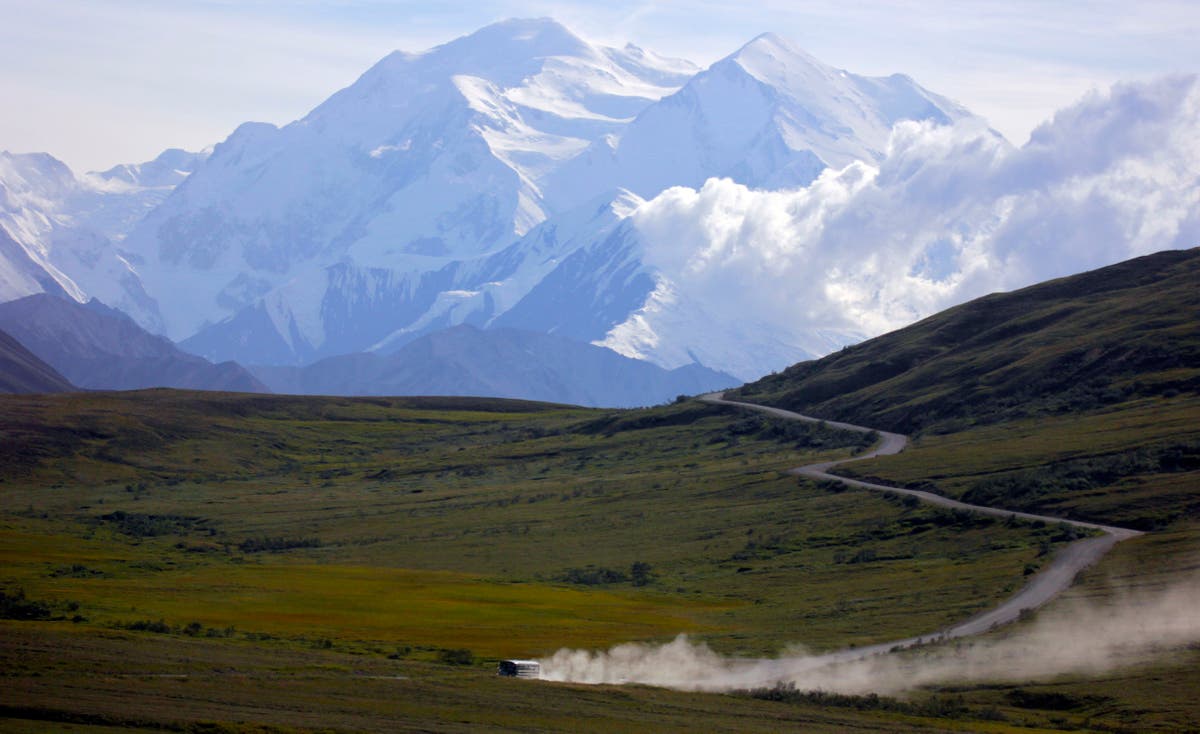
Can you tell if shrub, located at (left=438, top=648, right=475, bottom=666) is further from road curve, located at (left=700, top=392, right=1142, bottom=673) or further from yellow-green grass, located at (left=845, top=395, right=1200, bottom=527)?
yellow-green grass, located at (left=845, top=395, right=1200, bottom=527)

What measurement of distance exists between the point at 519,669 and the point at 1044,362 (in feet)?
376

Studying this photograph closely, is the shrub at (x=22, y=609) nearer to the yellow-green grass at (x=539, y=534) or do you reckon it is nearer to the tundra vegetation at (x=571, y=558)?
the tundra vegetation at (x=571, y=558)

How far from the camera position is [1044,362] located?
160m

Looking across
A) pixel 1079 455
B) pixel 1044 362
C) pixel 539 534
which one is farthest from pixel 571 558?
pixel 1044 362

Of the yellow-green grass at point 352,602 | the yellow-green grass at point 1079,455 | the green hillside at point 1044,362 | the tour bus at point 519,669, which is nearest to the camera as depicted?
the tour bus at point 519,669

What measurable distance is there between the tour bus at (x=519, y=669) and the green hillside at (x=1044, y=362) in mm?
94224

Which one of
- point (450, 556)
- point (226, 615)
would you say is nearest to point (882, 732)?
point (226, 615)

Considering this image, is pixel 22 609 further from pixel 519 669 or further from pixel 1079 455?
pixel 1079 455

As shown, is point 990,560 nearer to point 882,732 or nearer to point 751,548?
point 751,548

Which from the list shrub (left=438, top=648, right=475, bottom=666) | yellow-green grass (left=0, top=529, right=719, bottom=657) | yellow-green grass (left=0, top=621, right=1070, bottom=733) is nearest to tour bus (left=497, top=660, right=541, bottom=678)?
yellow-green grass (left=0, top=621, right=1070, bottom=733)

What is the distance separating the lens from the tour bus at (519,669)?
59438 mm

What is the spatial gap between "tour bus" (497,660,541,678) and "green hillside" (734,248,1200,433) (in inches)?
3710

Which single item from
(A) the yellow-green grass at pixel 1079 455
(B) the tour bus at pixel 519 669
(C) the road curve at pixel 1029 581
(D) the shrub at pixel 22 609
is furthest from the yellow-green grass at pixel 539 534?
(B) the tour bus at pixel 519 669

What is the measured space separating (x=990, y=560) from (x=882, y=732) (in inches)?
1603
